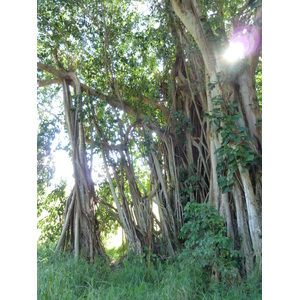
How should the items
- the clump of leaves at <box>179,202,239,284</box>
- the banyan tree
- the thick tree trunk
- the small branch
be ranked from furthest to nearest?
1. the small branch
2. the thick tree trunk
3. the banyan tree
4. the clump of leaves at <box>179,202,239,284</box>

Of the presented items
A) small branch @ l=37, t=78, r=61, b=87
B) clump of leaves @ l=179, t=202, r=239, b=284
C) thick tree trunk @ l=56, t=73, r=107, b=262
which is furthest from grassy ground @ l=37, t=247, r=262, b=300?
small branch @ l=37, t=78, r=61, b=87

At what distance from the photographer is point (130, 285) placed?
274cm

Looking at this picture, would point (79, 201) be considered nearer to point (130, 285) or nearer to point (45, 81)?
point (130, 285)

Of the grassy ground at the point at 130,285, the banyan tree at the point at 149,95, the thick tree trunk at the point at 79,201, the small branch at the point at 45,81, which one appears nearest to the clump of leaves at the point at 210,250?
the grassy ground at the point at 130,285

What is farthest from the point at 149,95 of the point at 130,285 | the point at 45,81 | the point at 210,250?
the point at 130,285

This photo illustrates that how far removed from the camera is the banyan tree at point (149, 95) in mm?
3395

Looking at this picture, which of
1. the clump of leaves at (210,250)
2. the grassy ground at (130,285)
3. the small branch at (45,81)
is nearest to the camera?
the grassy ground at (130,285)

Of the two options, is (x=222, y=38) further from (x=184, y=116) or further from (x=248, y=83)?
(x=184, y=116)

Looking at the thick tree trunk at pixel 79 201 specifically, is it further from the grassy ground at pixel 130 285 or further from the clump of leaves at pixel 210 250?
the clump of leaves at pixel 210 250

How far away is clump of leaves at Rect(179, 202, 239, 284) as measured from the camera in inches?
108

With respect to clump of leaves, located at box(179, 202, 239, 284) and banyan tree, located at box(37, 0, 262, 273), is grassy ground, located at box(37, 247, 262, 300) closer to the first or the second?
clump of leaves, located at box(179, 202, 239, 284)

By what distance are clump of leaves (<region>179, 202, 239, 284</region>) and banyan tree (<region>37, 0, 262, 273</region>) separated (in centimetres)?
32

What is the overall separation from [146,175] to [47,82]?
234 cm

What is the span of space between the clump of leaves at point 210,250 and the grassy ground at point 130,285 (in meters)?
0.12
